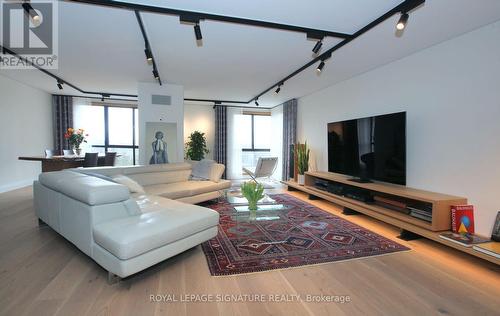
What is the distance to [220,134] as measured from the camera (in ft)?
26.0

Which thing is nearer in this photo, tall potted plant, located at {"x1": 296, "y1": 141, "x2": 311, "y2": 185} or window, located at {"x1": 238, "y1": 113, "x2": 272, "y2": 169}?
tall potted plant, located at {"x1": 296, "y1": 141, "x2": 311, "y2": 185}

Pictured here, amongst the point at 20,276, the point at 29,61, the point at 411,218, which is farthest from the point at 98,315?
the point at 29,61

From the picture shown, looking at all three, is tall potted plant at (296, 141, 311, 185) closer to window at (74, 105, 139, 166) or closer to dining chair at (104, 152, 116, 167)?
dining chair at (104, 152, 116, 167)

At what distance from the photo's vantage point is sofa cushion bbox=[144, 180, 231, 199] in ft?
12.2

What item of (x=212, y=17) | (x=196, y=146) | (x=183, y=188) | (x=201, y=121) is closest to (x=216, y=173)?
(x=183, y=188)

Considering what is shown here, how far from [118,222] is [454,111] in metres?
3.77

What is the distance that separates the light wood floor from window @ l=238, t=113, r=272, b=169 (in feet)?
19.9

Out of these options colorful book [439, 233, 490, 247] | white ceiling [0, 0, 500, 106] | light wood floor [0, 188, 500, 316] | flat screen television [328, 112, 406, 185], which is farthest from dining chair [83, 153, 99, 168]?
colorful book [439, 233, 490, 247]

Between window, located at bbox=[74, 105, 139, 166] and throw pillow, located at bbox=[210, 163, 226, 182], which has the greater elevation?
window, located at bbox=[74, 105, 139, 166]

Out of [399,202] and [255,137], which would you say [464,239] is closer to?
[399,202]

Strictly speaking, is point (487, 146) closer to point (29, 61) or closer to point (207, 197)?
point (207, 197)

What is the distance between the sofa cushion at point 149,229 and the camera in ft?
5.98

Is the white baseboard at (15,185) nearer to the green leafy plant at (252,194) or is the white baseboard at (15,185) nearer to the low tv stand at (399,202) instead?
the green leafy plant at (252,194)

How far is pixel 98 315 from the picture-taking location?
5.26 feet
